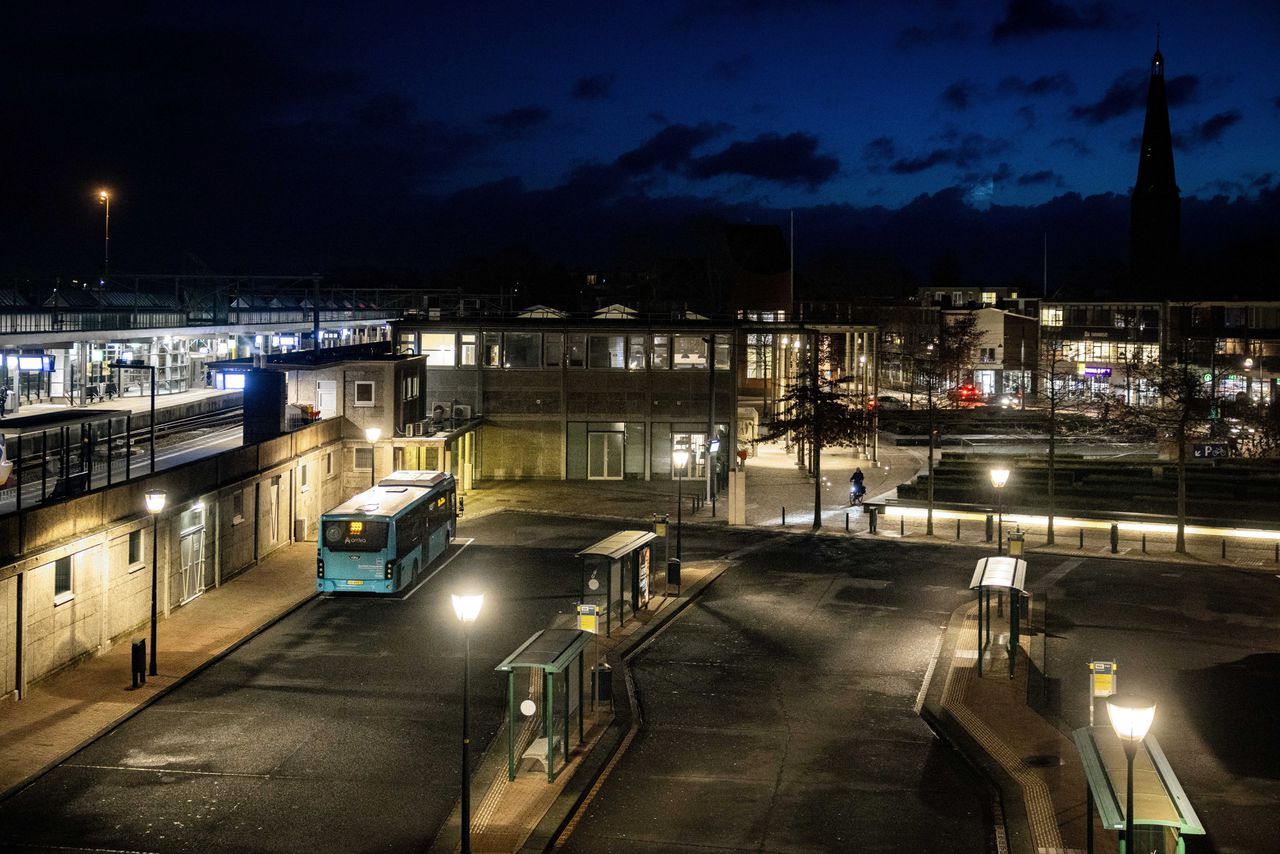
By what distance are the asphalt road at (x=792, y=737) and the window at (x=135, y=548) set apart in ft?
37.0

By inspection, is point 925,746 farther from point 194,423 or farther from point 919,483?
point 194,423

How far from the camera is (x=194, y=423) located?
41.7m

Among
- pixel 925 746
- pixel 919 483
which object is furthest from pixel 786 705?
pixel 919 483

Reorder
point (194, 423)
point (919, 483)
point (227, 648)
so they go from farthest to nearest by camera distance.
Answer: point (919, 483) → point (194, 423) → point (227, 648)

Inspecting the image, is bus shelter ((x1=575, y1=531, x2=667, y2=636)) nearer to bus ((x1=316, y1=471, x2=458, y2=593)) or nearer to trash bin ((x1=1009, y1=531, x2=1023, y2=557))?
bus ((x1=316, y1=471, x2=458, y2=593))

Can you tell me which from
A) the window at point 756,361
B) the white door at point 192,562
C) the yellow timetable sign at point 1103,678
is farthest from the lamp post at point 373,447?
the yellow timetable sign at point 1103,678

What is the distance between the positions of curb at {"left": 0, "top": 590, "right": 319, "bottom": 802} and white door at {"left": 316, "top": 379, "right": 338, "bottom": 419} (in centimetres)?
1462

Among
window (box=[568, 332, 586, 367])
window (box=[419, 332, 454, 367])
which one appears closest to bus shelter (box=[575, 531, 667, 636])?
window (box=[568, 332, 586, 367])

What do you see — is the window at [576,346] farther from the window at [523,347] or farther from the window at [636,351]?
the window at [636,351]

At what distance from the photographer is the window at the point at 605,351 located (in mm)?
52625

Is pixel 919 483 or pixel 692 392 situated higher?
pixel 692 392

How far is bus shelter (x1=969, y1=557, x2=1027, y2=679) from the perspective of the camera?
22.5 meters

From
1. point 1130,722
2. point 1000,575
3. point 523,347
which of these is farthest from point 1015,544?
point 523,347

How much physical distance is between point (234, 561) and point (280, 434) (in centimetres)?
543
